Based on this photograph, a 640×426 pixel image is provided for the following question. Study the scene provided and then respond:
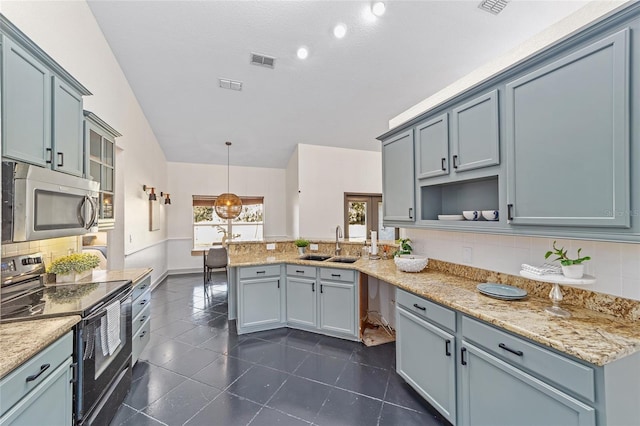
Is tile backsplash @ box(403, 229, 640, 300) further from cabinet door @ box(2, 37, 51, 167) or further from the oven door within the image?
cabinet door @ box(2, 37, 51, 167)

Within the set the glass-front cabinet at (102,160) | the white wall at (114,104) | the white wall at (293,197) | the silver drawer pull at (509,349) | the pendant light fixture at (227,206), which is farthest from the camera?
the white wall at (293,197)

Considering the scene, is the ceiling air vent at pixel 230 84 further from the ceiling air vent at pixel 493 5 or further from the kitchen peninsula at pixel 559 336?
the kitchen peninsula at pixel 559 336

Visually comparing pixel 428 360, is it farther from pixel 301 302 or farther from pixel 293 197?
pixel 293 197

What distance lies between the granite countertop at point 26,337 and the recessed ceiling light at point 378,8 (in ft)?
10.8

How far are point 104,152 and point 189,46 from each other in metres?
1.60

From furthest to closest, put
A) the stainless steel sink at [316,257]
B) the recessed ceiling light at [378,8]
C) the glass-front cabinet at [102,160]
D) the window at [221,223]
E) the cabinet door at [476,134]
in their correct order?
the window at [221,223]
the stainless steel sink at [316,257]
the recessed ceiling light at [378,8]
the glass-front cabinet at [102,160]
the cabinet door at [476,134]

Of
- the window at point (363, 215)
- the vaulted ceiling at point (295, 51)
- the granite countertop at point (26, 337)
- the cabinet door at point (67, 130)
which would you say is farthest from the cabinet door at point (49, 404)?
the window at point (363, 215)

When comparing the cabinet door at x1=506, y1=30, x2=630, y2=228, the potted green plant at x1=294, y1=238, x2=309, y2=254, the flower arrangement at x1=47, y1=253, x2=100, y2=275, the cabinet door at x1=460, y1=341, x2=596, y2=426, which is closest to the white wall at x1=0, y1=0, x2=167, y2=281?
the flower arrangement at x1=47, y1=253, x2=100, y2=275

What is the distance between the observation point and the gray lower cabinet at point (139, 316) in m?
2.30

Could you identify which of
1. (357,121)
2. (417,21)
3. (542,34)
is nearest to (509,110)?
(542,34)

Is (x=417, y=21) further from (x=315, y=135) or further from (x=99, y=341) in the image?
(x=99, y=341)

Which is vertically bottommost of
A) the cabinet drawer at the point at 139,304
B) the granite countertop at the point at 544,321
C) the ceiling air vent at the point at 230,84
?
the cabinet drawer at the point at 139,304

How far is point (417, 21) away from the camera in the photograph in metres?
2.69

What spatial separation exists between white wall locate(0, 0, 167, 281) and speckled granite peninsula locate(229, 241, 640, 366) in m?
3.54
